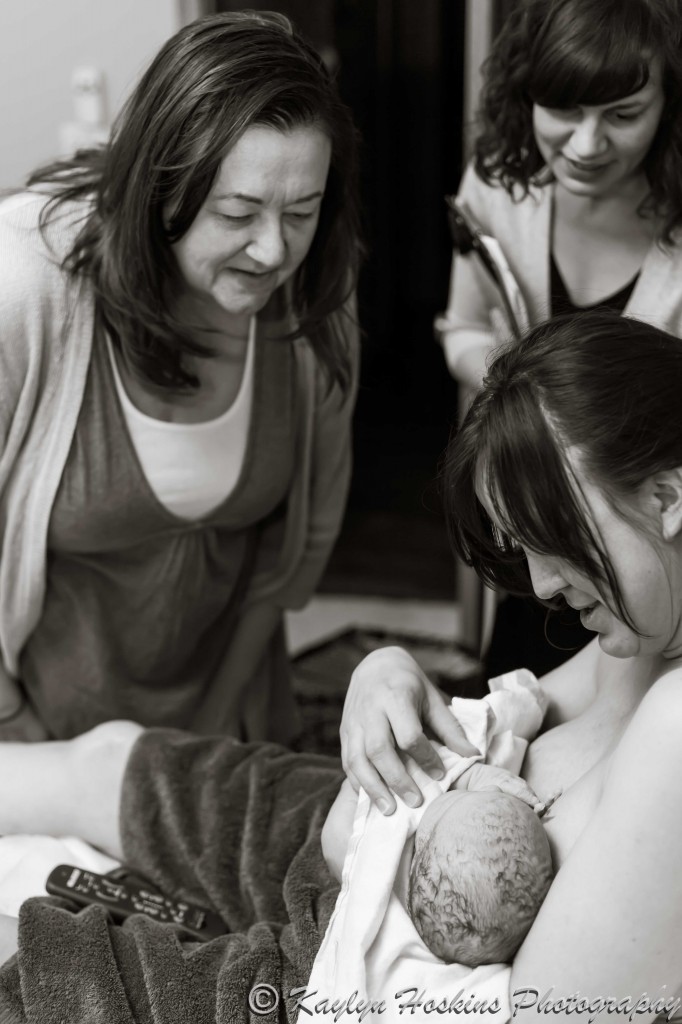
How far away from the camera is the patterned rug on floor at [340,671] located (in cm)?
238

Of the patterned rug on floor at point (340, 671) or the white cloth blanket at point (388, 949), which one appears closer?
the white cloth blanket at point (388, 949)

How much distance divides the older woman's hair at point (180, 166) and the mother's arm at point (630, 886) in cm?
80

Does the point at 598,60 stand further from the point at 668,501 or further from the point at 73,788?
the point at 73,788

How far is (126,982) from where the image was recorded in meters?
1.15

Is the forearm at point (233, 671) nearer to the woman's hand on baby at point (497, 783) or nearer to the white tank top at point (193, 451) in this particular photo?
the white tank top at point (193, 451)

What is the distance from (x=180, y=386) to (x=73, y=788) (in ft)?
1.79

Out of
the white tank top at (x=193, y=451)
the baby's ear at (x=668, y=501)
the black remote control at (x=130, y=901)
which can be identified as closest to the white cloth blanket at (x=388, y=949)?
the black remote control at (x=130, y=901)

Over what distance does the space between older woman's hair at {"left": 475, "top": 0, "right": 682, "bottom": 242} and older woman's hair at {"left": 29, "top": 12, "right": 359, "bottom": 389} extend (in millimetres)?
266

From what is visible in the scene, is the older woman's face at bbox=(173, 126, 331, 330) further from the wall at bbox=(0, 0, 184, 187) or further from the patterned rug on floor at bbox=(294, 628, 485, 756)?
the patterned rug on floor at bbox=(294, 628, 485, 756)

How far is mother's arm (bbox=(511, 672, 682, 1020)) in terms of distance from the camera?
0.90 m

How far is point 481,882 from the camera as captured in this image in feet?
3.29

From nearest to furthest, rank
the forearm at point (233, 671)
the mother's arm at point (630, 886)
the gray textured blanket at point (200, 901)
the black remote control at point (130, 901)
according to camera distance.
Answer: the mother's arm at point (630, 886) → the gray textured blanket at point (200, 901) → the black remote control at point (130, 901) → the forearm at point (233, 671)

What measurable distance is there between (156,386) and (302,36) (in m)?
0.49

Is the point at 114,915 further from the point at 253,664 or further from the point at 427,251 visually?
the point at 427,251
